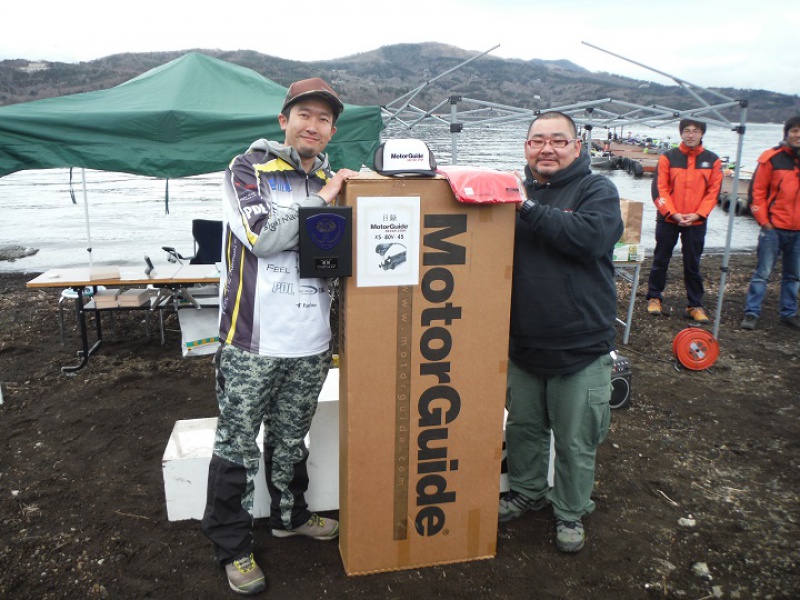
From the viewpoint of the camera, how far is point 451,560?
2.85m

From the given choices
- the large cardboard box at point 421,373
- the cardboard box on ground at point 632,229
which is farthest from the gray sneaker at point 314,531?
the cardboard box on ground at point 632,229

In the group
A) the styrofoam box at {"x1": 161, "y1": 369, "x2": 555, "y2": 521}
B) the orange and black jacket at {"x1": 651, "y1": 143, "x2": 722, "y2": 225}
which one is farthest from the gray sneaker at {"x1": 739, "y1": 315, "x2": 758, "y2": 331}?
the styrofoam box at {"x1": 161, "y1": 369, "x2": 555, "y2": 521}

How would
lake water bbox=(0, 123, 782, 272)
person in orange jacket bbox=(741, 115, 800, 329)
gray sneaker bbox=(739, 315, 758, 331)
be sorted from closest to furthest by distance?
1. person in orange jacket bbox=(741, 115, 800, 329)
2. gray sneaker bbox=(739, 315, 758, 331)
3. lake water bbox=(0, 123, 782, 272)

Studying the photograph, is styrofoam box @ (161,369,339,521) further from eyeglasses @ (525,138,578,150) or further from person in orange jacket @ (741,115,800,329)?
person in orange jacket @ (741,115,800,329)

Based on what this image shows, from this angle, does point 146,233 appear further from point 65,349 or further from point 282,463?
point 282,463

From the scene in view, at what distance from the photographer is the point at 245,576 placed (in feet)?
8.87

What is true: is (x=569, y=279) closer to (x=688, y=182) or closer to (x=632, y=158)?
(x=688, y=182)

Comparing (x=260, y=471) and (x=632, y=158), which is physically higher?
(x=632, y=158)

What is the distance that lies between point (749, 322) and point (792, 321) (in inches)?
21.1

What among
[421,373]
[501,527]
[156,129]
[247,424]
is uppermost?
[156,129]

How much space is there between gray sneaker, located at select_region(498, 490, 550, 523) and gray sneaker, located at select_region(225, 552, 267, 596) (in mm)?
1252

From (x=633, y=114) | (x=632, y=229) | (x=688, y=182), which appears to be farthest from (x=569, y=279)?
(x=633, y=114)

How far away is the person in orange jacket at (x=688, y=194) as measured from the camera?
20.8ft

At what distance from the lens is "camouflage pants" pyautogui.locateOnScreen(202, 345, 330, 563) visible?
252cm
